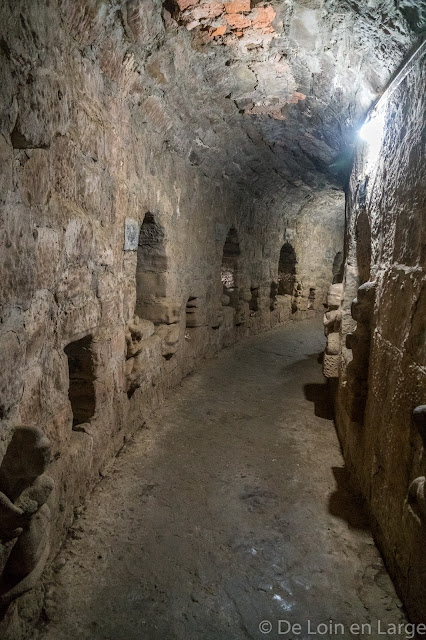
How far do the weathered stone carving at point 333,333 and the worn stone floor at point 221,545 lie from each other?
57 cm

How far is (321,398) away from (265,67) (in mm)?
3122

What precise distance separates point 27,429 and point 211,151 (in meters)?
3.80

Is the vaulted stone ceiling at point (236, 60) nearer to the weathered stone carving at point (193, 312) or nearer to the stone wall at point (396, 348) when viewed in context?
the stone wall at point (396, 348)

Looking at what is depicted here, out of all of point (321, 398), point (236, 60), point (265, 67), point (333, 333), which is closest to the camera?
point (236, 60)

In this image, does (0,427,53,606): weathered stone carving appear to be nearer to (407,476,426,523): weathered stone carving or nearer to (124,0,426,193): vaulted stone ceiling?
(407,476,426,523): weathered stone carving

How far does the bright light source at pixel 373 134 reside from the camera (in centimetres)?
258

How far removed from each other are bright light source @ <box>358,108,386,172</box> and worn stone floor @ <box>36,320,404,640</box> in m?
2.19

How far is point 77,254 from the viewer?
2375 millimetres

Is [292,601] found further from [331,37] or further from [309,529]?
[331,37]

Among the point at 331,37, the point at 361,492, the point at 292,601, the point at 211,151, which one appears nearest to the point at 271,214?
the point at 211,151

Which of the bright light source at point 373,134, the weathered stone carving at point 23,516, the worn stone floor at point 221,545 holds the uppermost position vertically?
the bright light source at point 373,134

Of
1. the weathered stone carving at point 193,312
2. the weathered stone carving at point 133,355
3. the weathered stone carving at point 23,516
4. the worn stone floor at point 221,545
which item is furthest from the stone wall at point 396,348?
the weathered stone carving at point 193,312

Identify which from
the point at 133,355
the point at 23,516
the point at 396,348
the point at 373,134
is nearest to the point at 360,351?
the point at 396,348

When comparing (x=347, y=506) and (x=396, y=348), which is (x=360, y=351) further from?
(x=347, y=506)
